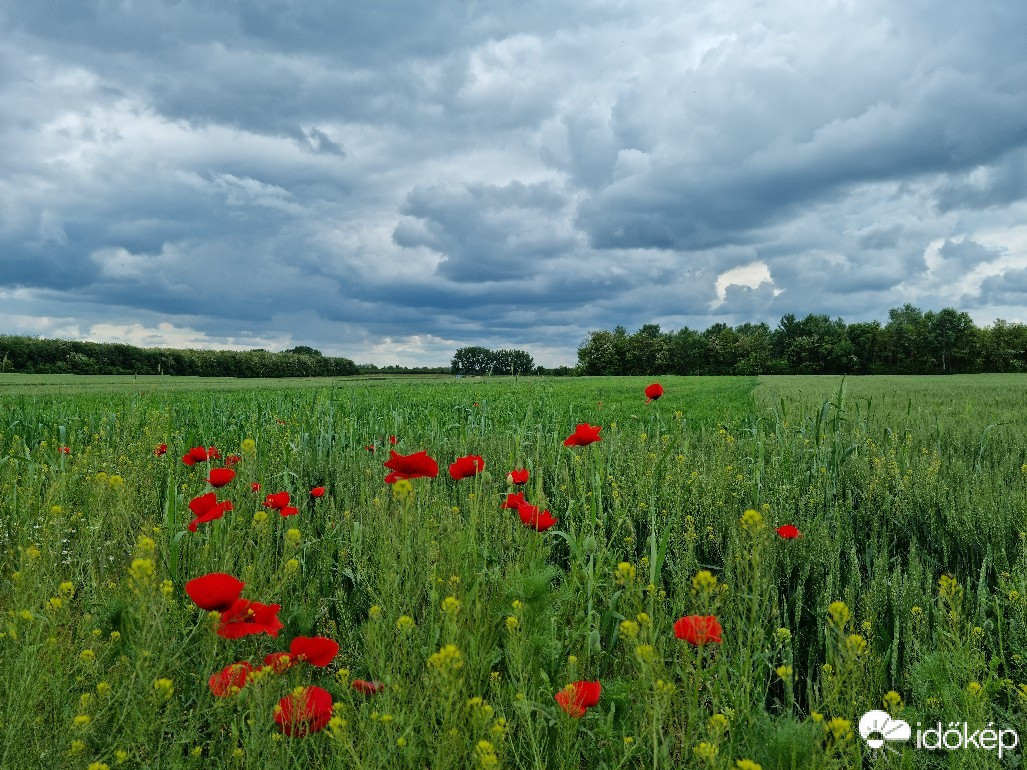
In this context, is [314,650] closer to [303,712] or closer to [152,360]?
[303,712]

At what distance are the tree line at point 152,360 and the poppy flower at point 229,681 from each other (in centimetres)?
5281

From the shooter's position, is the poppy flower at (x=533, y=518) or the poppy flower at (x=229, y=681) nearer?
the poppy flower at (x=229, y=681)

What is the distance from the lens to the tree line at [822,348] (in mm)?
82125

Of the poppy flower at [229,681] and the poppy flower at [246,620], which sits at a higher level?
the poppy flower at [246,620]

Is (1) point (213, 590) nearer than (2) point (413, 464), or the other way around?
(1) point (213, 590)

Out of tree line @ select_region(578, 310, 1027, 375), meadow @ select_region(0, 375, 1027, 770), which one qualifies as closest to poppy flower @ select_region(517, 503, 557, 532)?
meadow @ select_region(0, 375, 1027, 770)

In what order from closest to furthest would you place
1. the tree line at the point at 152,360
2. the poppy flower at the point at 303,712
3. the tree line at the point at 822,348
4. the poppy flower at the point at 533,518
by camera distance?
the poppy flower at the point at 303,712, the poppy flower at the point at 533,518, the tree line at the point at 152,360, the tree line at the point at 822,348

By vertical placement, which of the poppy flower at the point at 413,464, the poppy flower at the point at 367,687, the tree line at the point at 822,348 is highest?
the tree line at the point at 822,348

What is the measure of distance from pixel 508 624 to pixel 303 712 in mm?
524

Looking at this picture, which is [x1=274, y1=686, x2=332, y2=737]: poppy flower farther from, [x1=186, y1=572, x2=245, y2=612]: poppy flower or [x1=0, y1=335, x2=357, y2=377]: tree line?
[x1=0, y1=335, x2=357, y2=377]: tree line

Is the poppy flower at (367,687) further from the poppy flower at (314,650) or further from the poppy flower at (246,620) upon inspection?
the poppy flower at (246,620)

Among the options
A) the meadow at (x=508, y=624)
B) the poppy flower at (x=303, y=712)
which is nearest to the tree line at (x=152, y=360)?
the meadow at (x=508, y=624)

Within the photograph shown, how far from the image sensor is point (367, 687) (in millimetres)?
1737

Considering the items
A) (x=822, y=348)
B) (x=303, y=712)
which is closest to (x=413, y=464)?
(x=303, y=712)
